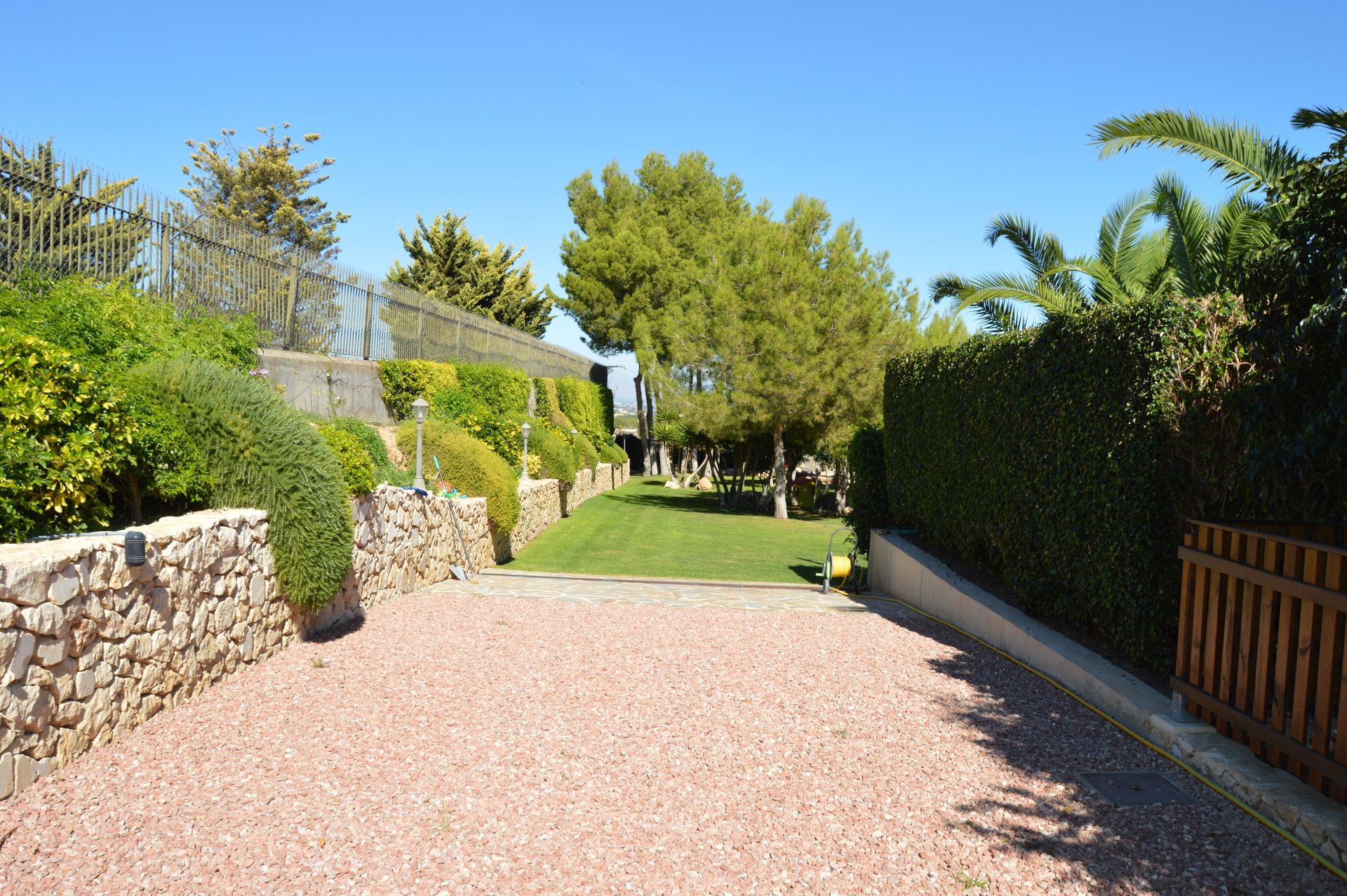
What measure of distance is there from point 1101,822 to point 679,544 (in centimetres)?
1304

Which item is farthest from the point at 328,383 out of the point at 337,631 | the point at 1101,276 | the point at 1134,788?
the point at 1134,788

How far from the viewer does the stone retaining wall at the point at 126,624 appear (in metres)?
3.92

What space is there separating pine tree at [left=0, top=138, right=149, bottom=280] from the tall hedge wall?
26.8 ft

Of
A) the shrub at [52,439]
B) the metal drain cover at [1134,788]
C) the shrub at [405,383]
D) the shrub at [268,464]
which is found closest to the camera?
the metal drain cover at [1134,788]

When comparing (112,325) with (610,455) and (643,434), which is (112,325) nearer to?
(610,455)

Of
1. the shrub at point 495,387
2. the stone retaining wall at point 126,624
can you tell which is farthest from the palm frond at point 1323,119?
the shrub at point 495,387

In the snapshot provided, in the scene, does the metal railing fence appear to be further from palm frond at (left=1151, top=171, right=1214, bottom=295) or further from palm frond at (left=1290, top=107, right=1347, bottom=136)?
palm frond at (left=1151, top=171, right=1214, bottom=295)

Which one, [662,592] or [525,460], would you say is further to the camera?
[525,460]

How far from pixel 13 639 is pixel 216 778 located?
107 centimetres

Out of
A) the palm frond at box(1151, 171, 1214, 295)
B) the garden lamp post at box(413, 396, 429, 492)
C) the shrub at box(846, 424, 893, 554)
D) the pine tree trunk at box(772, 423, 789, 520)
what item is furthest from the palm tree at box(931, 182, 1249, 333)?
the pine tree trunk at box(772, 423, 789, 520)

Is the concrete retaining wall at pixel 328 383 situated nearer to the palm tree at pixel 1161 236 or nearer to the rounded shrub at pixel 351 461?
the rounded shrub at pixel 351 461

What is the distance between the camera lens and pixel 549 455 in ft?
62.3

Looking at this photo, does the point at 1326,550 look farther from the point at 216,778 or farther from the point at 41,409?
the point at 41,409

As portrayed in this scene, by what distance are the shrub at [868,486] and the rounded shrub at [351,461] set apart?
286 inches
